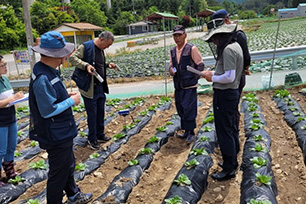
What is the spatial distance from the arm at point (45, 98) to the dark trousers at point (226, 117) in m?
1.75

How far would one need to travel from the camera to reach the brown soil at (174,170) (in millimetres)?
3139

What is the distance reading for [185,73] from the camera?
441 cm

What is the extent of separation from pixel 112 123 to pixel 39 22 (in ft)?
125

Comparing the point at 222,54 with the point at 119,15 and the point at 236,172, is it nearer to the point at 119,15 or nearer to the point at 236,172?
the point at 236,172

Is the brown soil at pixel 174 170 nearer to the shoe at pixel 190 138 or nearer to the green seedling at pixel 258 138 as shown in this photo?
the shoe at pixel 190 138

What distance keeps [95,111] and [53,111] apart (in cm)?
A: 210

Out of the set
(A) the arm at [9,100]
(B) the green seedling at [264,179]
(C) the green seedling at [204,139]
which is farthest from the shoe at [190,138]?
(A) the arm at [9,100]

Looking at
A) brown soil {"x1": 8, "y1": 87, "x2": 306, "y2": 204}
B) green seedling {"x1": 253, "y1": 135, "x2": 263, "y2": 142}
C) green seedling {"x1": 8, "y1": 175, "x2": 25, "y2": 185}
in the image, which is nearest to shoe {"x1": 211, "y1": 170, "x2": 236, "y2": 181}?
brown soil {"x1": 8, "y1": 87, "x2": 306, "y2": 204}

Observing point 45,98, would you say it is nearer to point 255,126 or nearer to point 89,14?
point 255,126

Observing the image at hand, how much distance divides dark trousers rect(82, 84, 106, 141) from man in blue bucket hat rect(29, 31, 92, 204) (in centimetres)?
182

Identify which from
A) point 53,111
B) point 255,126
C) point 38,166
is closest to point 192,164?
point 255,126

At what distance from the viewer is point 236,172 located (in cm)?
356

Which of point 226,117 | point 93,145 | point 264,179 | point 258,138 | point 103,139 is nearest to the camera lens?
point 264,179

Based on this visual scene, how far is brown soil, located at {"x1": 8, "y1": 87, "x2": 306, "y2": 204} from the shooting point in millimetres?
3139
